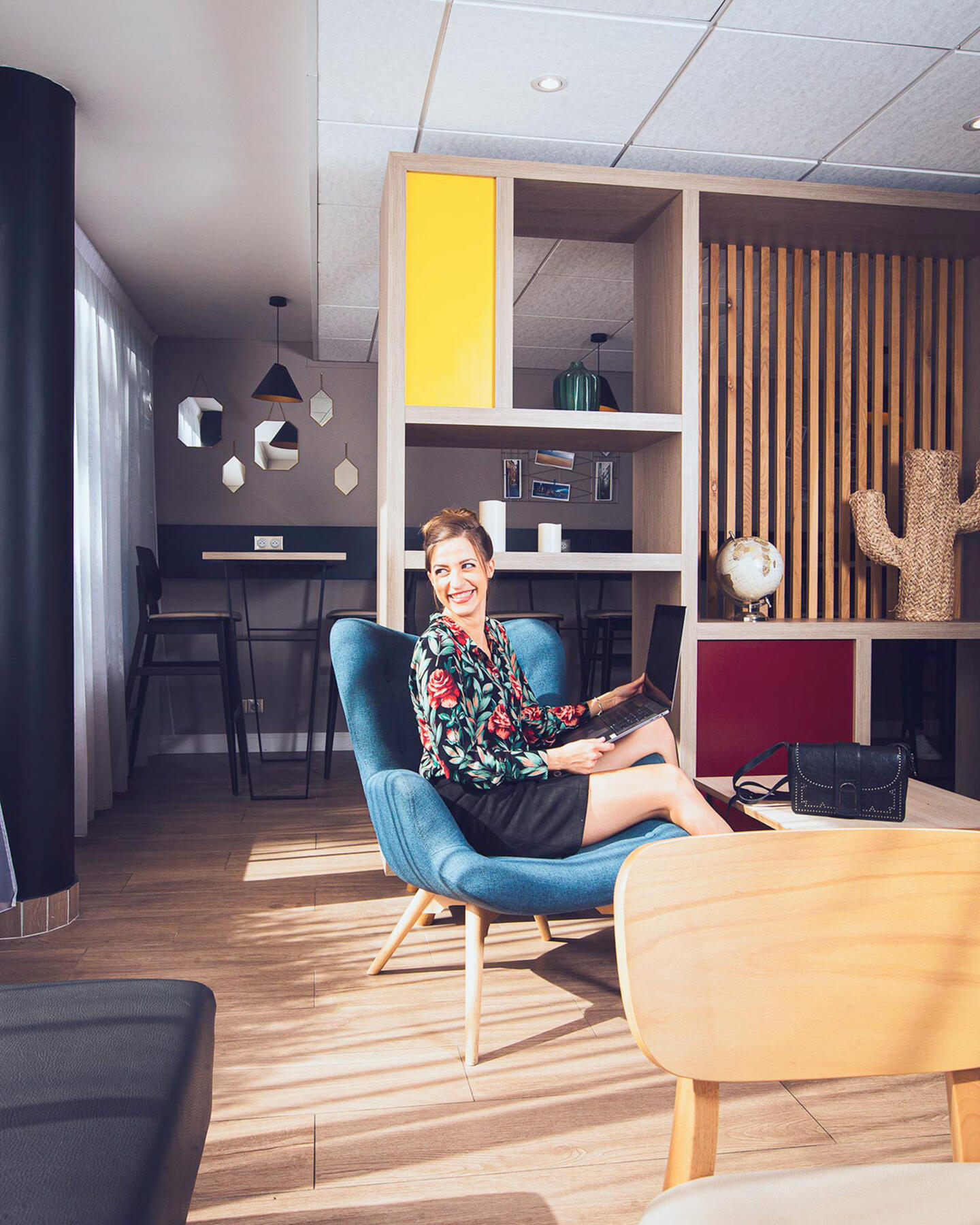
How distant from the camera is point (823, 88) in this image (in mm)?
2875

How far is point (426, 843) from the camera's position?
2.04 m

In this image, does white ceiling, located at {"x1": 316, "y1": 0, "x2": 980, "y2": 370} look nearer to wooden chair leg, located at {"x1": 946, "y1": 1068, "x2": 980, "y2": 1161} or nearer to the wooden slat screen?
the wooden slat screen

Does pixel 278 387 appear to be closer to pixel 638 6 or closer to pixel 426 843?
pixel 638 6

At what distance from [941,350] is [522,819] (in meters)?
2.98

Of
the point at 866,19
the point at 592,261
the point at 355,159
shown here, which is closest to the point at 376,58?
the point at 355,159

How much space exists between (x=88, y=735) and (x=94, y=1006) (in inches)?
118

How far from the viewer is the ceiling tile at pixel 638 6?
2.44 meters

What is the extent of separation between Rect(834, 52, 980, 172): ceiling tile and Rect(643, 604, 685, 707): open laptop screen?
182 centimetres

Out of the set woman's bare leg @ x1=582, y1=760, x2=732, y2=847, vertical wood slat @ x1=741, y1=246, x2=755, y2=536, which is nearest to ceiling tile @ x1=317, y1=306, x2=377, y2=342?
vertical wood slat @ x1=741, y1=246, x2=755, y2=536

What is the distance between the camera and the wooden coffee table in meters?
2.20

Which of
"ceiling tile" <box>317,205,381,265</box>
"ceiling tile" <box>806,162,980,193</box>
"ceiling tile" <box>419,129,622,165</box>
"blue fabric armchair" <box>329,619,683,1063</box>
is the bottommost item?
"blue fabric armchair" <box>329,619,683,1063</box>

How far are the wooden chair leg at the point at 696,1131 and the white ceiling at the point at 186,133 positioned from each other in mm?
2762

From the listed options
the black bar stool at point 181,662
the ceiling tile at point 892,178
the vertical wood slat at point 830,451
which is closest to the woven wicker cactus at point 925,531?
the vertical wood slat at point 830,451

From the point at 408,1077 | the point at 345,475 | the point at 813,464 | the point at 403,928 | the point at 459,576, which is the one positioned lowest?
the point at 408,1077
